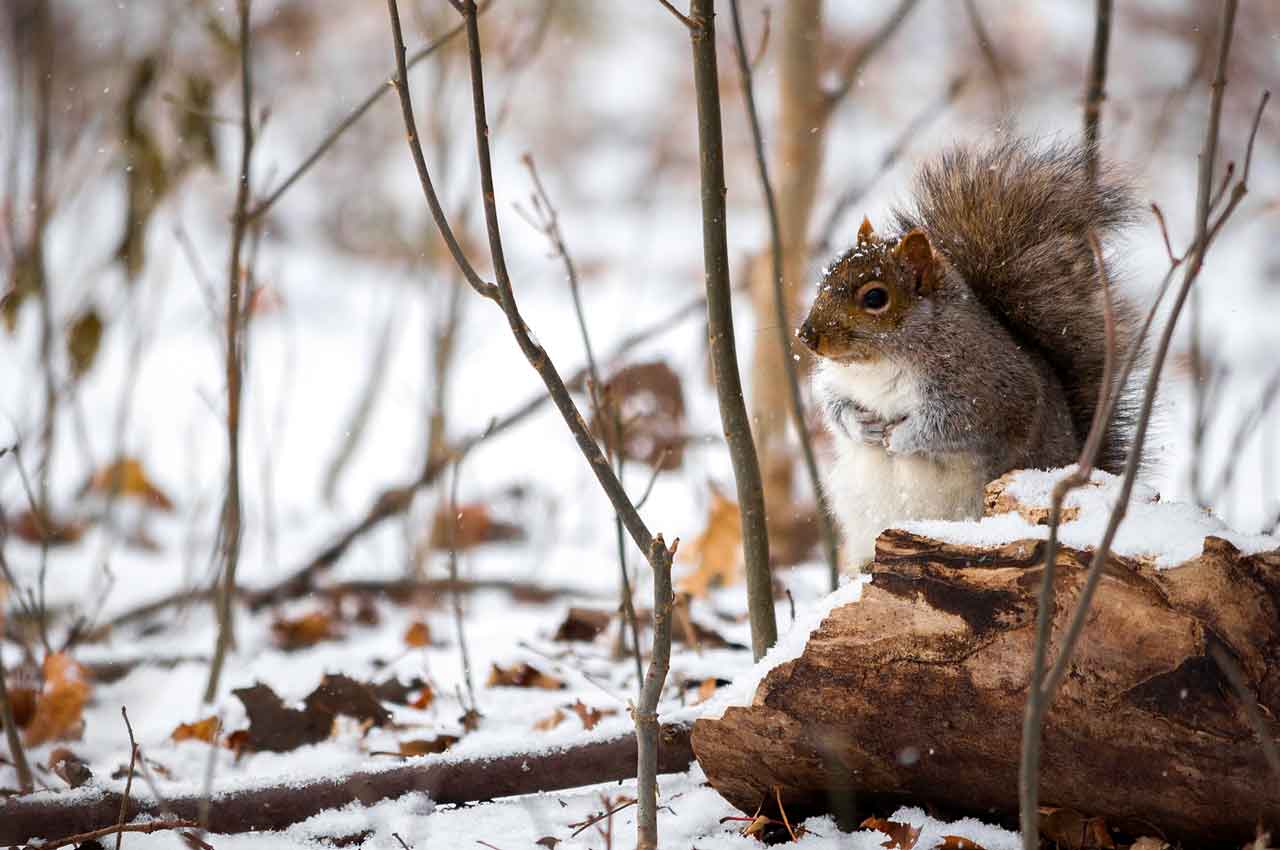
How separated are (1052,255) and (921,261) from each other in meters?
0.20

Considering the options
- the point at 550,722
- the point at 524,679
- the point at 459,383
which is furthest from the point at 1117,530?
the point at 459,383

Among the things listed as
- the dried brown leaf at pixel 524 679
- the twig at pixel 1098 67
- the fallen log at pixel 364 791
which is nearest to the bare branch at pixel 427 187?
the fallen log at pixel 364 791

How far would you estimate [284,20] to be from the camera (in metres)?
6.92

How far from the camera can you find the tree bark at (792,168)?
3191 millimetres

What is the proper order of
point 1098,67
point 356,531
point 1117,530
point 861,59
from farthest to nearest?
point 356,531 < point 861,59 < point 1098,67 < point 1117,530

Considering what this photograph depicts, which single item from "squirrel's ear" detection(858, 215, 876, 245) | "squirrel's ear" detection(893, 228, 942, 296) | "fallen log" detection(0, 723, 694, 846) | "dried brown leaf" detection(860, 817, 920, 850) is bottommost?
"dried brown leaf" detection(860, 817, 920, 850)

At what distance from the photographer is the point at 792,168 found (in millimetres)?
3219

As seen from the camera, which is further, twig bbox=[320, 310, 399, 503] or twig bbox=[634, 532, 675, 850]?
twig bbox=[320, 310, 399, 503]

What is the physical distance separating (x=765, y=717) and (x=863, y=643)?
14cm

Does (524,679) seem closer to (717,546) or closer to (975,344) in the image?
(717,546)

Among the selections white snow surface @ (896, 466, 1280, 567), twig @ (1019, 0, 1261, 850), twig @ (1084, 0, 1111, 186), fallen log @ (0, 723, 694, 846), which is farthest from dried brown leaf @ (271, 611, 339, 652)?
twig @ (1019, 0, 1261, 850)

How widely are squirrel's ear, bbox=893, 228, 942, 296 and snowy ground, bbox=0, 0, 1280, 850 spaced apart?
34 centimetres

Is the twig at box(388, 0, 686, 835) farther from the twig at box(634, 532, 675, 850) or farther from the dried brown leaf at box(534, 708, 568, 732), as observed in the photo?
the dried brown leaf at box(534, 708, 568, 732)

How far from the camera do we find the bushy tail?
188 cm
